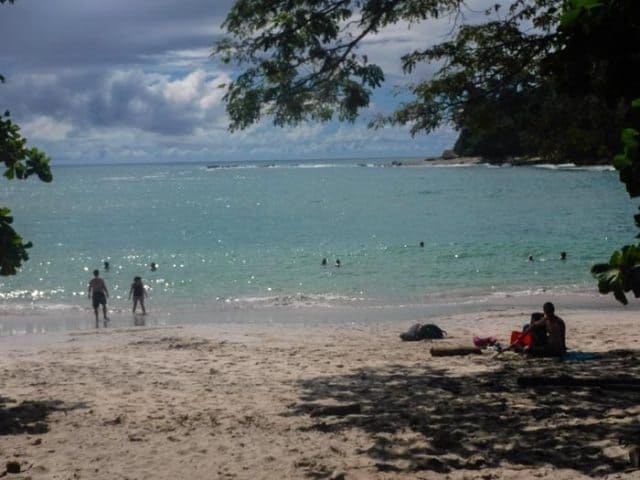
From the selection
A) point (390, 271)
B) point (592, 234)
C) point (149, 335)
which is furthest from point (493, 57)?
point (592, 234)

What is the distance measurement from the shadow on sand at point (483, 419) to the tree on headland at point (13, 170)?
3.95m

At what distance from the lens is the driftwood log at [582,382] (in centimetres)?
1010

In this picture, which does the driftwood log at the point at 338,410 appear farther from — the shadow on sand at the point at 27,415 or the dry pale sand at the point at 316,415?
the shadow on sand at the point at 27,415

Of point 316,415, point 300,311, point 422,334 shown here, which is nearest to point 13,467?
point 316,415

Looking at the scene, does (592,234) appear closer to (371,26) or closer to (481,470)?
(371,26)

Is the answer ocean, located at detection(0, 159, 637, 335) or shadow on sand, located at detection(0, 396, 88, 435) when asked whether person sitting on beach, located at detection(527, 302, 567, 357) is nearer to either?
shadow on sand, located at detection(0, 396, 88, 435)

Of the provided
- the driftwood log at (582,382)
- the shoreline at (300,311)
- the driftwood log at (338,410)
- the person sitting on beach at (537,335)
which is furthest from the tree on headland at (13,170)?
the shoreline at (300,311)

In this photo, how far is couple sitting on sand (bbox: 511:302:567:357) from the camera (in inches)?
542

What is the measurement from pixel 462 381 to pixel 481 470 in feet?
13.7

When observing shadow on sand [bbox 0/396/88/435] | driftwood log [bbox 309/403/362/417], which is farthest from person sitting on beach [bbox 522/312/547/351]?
shadow on sand [bbox 0/396/88/435]

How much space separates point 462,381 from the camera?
1145 centimetres

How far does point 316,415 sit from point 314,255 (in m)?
32.3

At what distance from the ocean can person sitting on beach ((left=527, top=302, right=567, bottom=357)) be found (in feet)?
32.6

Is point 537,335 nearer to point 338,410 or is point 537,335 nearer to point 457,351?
point 457,351
